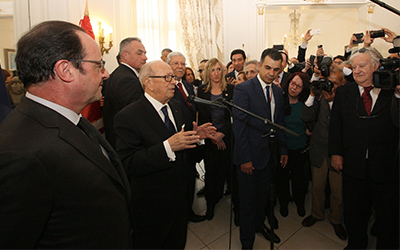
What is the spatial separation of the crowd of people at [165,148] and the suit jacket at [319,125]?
12 millimetres

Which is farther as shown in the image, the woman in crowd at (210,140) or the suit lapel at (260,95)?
the woman in crowd at (210,140)

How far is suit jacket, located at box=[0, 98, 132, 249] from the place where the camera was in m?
0.59

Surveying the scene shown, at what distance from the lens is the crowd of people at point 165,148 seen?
0.69 m

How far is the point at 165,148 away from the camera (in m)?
1.36

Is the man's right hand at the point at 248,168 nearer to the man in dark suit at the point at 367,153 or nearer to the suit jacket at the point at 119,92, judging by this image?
the man in dark suit at the point at 367,153

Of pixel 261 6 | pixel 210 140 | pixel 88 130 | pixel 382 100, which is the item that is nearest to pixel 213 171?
pixel 210 140

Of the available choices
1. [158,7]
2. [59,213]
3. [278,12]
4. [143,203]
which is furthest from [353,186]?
[278,12]

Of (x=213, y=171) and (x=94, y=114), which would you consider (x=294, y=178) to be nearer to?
(x=213, y=171)

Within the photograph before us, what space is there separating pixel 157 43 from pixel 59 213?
5.06 meters

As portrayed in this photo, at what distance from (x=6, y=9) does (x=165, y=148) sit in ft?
7.41

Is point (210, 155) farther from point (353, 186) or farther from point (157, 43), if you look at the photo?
point (157, 43)

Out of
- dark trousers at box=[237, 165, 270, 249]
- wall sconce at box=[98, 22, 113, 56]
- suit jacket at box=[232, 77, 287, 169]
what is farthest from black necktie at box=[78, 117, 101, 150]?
wall sconce at box=[98, 22, 113, 56]

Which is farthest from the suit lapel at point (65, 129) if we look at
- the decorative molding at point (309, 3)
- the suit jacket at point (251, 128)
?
the decorative molding at point (309, 3)

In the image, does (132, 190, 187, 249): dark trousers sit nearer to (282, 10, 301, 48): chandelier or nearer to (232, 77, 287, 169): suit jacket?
(232, 77, 287, 169): suit jacket
